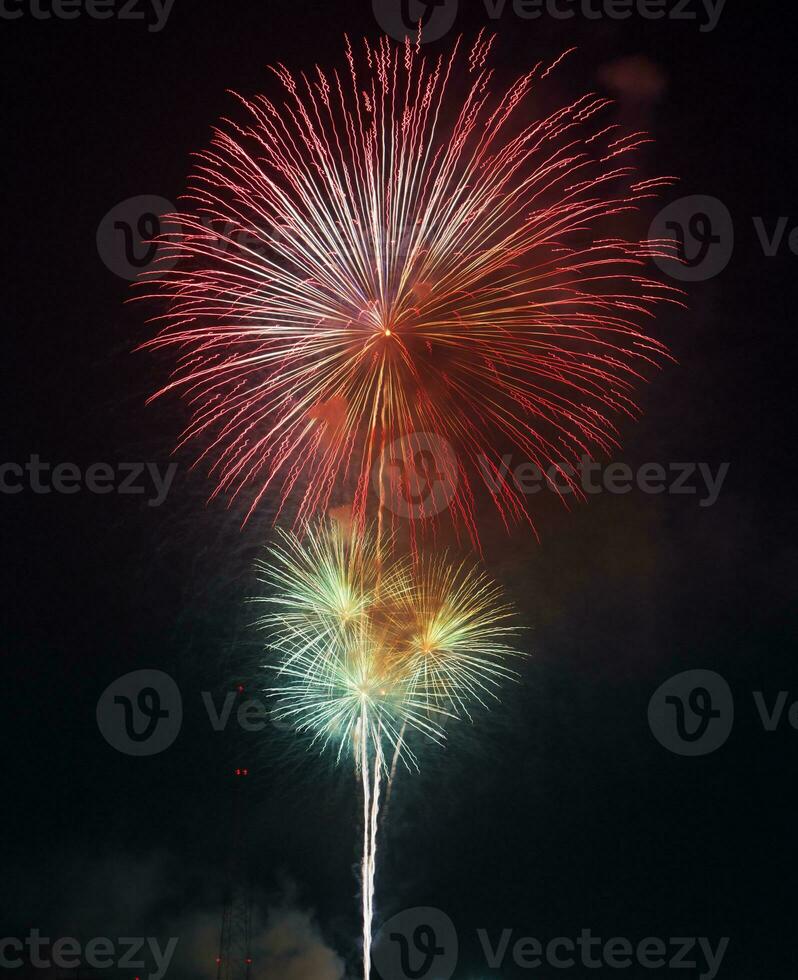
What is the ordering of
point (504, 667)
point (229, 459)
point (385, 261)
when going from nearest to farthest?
point (385, 261), point (229, 459), point (504, 667)

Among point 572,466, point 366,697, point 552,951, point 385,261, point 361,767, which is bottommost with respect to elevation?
point 552,951

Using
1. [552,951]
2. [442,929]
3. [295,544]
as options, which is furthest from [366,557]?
[552,951]

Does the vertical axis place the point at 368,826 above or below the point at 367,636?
below

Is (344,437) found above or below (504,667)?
above

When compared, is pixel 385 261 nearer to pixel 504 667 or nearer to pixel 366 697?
pixel 366 697

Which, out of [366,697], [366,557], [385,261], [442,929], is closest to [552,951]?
[442,929]

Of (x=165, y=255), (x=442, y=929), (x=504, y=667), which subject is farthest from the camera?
(x=442, y=929)

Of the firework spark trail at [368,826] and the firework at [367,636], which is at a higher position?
the firework at [367,636]

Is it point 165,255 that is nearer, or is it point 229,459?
point 165,255
